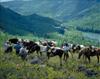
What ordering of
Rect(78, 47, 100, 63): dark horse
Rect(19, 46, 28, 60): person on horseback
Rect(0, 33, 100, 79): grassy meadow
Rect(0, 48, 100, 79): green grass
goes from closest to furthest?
Rect(0, 48, 100, 79): green grass → Rect(0, 33, 100, 79): grassy meadow → Rect(19, 46, 28, 60): person on horseback → Rect(78, 47, 100, 63): dark horse

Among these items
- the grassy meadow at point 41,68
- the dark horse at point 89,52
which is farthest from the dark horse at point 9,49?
the dark horse at point 89,52

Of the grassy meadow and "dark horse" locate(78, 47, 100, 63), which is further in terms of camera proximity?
"dark horse" locate(78, 47, 100, 63)

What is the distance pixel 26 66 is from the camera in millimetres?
37875

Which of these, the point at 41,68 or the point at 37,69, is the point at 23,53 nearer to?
the point at 41,68

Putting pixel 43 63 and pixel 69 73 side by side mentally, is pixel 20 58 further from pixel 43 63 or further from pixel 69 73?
pixel 69 73

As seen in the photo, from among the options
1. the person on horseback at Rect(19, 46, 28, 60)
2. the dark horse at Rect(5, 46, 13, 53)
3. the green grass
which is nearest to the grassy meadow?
the green grass

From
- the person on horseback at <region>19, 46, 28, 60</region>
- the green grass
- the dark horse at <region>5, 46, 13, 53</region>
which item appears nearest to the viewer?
the green grass

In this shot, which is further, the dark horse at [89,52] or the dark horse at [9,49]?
the dark horse at [9,49]

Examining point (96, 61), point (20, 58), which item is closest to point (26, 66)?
point (20, 58)

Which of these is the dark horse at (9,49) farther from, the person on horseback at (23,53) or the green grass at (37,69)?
the person on horseback at (23,53)

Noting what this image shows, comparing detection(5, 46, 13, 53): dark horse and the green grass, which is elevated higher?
detection(5, 46, 13, 53): dark horse

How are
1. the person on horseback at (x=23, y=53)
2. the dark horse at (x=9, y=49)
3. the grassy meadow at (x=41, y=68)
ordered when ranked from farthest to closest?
the dark horse at (x=9, y=49) → the person on horseback at (x=23, y=53) → the grassy meadow at (x=41, y=68)

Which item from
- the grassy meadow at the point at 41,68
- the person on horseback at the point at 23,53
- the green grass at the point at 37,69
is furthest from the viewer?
the person on horseback at the point at 23,53

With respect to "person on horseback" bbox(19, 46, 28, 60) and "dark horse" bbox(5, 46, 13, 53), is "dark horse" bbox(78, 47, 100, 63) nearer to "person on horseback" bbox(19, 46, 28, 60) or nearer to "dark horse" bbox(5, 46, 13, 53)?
"person on horseback" bbox(19, 46, 28, 60)
